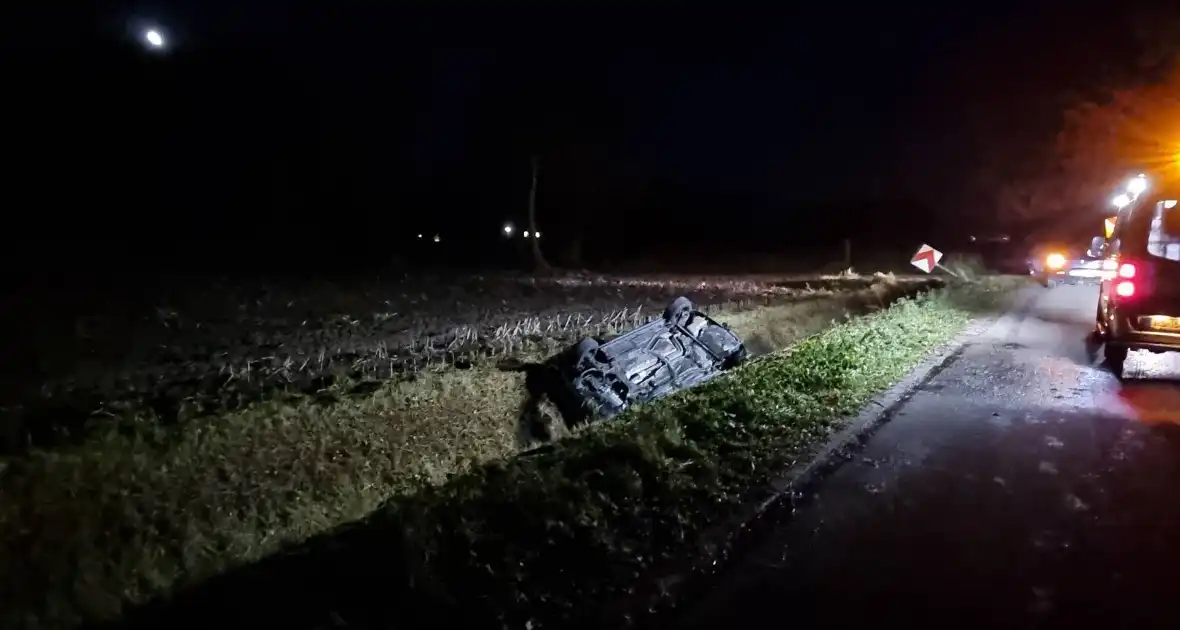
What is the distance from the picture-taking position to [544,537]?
18.0ft

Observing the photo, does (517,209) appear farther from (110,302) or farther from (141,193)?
(110,302)

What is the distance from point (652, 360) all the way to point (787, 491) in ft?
19.3

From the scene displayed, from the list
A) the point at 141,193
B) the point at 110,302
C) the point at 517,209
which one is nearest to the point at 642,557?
the point at 110,302

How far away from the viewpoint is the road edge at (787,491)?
4984 millimetres

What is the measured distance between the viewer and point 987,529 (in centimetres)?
589

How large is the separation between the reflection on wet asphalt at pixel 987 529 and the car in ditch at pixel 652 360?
3.47 m

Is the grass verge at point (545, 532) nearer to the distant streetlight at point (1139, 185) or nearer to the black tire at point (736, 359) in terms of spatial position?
the black tire at point (736, 359)

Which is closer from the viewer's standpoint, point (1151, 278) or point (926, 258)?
point (1151, 278)

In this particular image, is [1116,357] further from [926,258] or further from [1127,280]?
[926,258]

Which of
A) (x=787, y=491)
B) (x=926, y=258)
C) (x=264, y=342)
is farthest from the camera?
(x=926, y=258)

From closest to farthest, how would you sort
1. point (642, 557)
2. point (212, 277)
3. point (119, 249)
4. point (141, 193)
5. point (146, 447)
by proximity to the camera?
point (642, 557) < point (146, 447) < point (212, 277) < point (119, 249) < point (141, 193)

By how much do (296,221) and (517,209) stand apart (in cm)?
1266

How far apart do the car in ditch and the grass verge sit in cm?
225

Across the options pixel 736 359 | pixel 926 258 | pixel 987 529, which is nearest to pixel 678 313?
pixel 736 359
